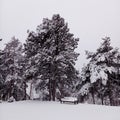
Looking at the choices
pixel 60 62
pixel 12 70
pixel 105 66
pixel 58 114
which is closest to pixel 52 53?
pixel 60 62

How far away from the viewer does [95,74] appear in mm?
24797

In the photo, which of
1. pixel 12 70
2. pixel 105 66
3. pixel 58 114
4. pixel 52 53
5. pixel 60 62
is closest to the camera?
pixel 58 114

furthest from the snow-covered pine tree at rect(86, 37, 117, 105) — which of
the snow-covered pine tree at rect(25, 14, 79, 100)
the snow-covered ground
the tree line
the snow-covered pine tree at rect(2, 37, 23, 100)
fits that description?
the snow-covered pine tree at rect(2, 37, 23, 100)

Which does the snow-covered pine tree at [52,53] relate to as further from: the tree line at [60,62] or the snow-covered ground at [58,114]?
the snow-covered ground at [58,114]

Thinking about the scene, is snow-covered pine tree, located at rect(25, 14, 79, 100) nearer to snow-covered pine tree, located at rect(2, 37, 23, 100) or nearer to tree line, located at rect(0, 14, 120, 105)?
tree line, located at rect(0, 14, 120, 105)

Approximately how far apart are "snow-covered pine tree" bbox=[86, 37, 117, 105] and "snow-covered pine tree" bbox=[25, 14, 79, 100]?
12.5 ft

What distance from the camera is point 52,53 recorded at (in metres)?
21.7

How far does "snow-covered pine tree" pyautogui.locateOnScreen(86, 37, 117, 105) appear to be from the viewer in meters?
24.2

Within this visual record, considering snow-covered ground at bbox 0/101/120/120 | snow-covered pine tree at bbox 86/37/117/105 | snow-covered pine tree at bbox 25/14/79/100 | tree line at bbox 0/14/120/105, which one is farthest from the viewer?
snow-covered pine tree at bbox 86/37/117/105

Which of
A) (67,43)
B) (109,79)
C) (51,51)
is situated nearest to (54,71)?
(51,51)

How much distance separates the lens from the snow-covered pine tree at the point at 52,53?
21234 mm

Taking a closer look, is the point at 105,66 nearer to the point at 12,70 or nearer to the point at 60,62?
the point at 60,62

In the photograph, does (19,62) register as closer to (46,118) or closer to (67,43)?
(67,43)

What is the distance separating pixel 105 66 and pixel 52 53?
333 inches
